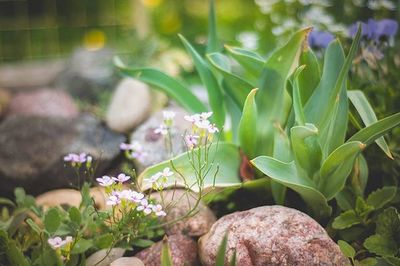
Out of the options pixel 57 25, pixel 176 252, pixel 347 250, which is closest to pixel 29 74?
pixel 57 25

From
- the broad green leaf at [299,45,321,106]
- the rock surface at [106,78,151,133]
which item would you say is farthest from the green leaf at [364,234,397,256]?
the rock surface at [106,78,151,133]

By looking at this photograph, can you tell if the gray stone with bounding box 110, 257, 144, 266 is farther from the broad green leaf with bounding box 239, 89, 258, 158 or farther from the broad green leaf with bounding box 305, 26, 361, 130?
the broad green leaf with bounding box 305, 26, 361, 130

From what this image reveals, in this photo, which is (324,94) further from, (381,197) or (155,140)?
(155,140)

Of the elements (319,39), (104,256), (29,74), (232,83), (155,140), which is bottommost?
(29,74)

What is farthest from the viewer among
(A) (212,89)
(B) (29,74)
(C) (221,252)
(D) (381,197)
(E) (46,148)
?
(B) (29,74)

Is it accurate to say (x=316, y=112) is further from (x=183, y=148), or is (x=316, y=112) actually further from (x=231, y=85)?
(x=183, y=148)

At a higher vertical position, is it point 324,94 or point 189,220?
point 324,94

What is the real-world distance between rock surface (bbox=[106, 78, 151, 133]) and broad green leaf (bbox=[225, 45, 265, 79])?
818 millimetres

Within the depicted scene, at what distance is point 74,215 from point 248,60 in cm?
76

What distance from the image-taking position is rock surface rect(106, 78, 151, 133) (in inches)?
98.4

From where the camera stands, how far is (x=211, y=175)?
166 centimetres

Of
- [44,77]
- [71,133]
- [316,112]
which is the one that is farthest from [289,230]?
[44,77]

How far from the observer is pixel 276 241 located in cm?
145

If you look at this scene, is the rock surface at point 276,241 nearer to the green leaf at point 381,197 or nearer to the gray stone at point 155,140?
the green leaf at point 381,197
